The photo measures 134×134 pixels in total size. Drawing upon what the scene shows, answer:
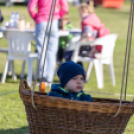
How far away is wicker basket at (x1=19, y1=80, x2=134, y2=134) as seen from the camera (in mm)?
2172

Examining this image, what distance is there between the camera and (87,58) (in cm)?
568

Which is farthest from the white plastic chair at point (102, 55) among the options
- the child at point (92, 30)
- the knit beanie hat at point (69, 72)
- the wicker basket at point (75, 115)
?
the wicker basket at point (75, 115)

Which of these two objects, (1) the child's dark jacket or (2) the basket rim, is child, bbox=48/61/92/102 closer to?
(1) the child's dark jacket

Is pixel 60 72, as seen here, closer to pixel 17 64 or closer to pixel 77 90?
pixel 77 90

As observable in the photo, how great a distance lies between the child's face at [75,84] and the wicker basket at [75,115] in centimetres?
46

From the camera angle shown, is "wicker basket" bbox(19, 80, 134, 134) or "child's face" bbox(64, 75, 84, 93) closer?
"wicker basket" bbox(19, 80, 134, 134)

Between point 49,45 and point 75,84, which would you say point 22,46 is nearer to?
point 49,45

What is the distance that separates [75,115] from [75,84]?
0.49 metres

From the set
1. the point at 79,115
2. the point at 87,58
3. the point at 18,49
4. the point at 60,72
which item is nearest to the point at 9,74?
the point at 18,49

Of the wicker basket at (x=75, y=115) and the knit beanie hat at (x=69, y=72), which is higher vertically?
the knit beanie hat at (x=69, y=72)

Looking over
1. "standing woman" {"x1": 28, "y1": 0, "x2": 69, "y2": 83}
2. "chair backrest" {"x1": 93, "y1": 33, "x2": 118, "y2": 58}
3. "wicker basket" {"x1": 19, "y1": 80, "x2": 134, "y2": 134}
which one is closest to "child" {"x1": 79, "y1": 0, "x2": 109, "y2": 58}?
"chair backrest" {"x1": 93, "y1": 33, "x2": 118, "y2": 58}

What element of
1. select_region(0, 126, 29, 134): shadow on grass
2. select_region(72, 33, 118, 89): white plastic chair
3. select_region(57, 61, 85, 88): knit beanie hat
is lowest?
select_region(0, 126, 29, 134): shadow on grass

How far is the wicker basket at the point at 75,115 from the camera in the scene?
7.13ft

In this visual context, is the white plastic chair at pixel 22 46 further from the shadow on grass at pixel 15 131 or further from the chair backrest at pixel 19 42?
the shadow on grass at pixel 15 131
